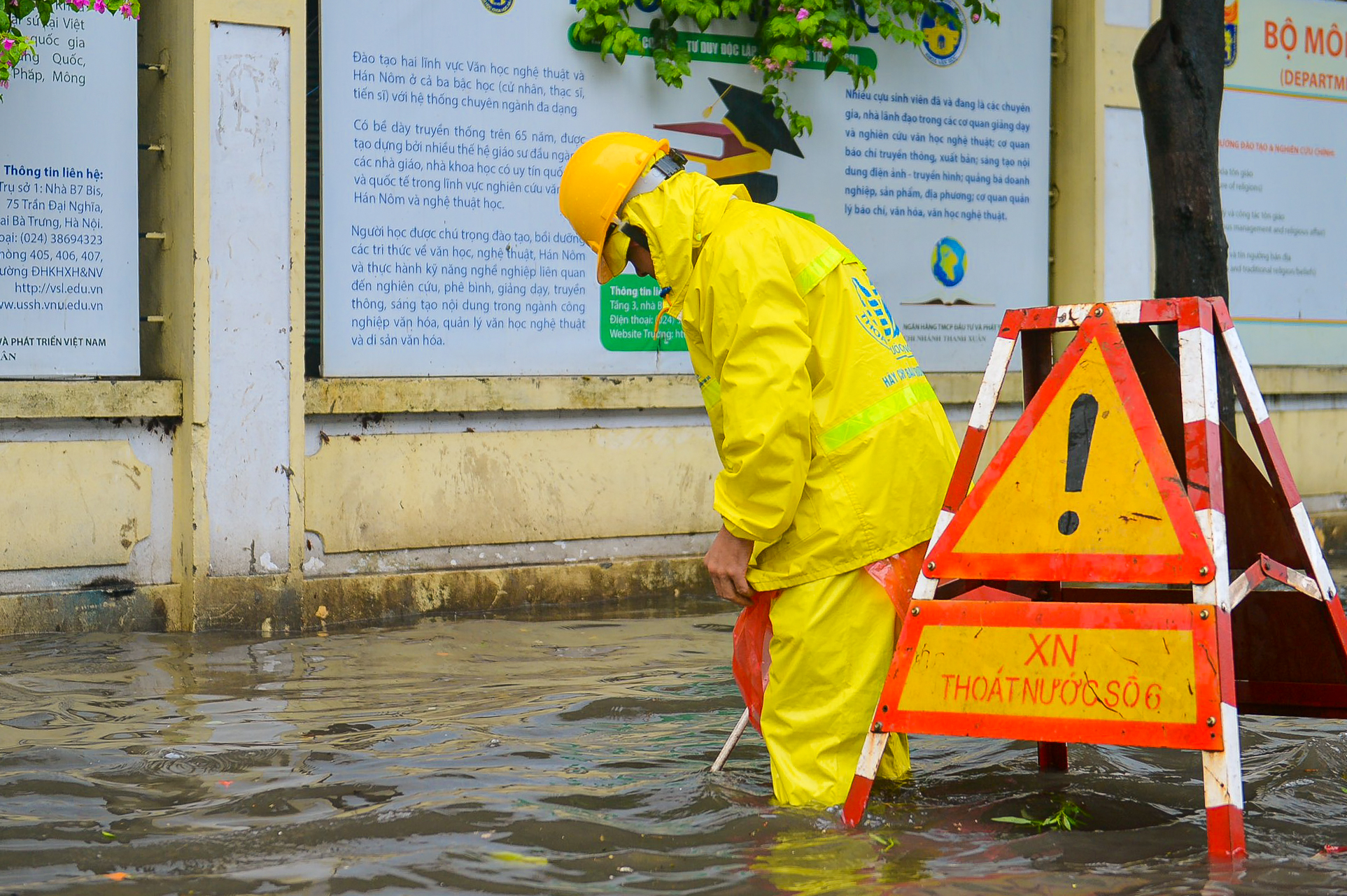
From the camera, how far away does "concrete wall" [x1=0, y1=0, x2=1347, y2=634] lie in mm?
5961

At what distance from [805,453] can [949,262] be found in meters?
4.92

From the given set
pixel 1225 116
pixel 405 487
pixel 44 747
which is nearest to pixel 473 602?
pixel 405 487

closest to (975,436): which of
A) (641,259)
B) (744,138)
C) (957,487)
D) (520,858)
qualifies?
(957,487)

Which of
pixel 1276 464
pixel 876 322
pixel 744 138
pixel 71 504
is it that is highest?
pixel 744 138

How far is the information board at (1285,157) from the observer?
884 centimetres

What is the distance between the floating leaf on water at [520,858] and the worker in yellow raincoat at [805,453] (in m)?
0.64

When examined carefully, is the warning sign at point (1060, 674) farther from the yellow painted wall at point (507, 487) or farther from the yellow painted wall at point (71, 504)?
the yellow painted wall at point (71, 504)

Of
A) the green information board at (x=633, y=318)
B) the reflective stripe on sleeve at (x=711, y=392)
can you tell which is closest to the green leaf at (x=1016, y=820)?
the reflective stripe on sleeve at (x=711, y=392)

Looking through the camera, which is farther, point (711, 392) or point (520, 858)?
point (711, 392)

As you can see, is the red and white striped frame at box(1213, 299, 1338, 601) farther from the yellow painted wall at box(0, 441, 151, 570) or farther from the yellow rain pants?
the yellow painted wall at box(0, 441, 151, 570)

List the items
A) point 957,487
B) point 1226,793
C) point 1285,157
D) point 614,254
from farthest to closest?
point 1285,157, point 614,254, point 957,487, point 1226,793

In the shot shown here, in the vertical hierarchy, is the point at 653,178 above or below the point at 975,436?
above

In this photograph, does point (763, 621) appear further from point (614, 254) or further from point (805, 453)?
point (614, 254)

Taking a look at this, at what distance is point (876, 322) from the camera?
3.54m
